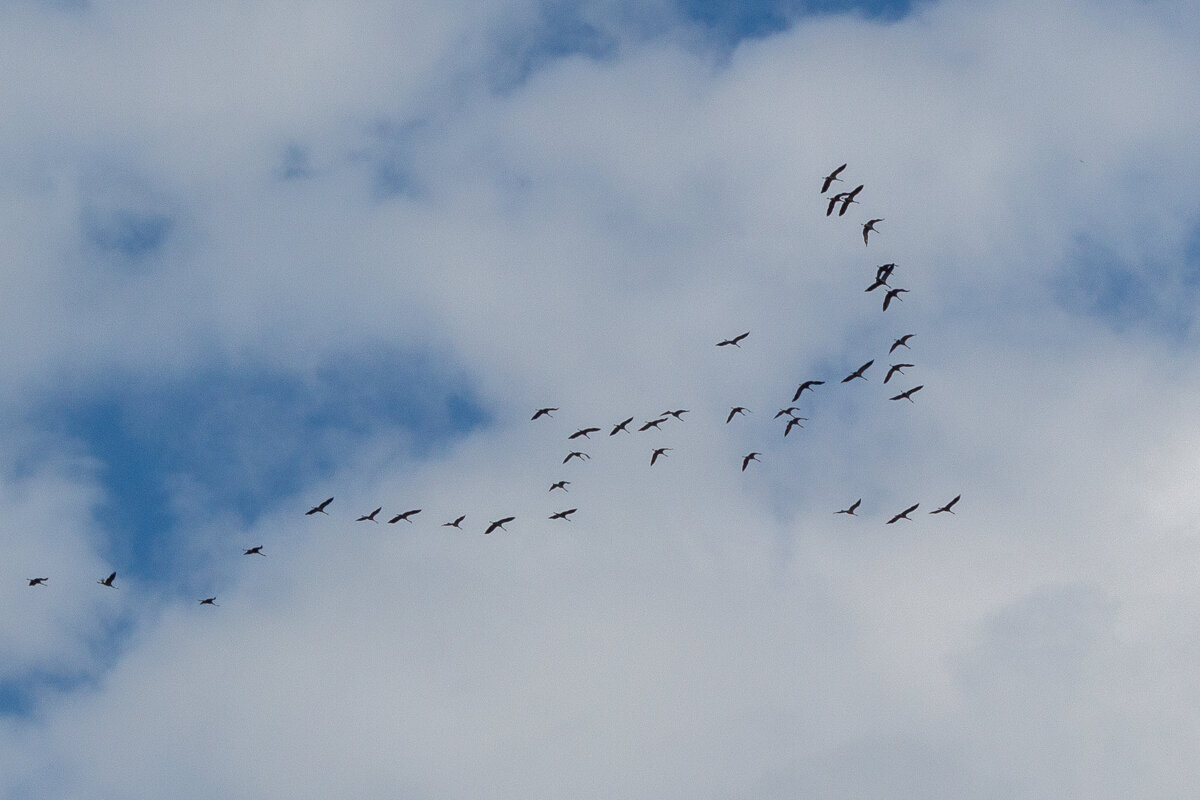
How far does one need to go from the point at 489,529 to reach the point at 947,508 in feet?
156

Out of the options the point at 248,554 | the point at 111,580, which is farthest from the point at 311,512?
the point at 111,580

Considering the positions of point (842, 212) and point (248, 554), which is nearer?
point (842, 212)

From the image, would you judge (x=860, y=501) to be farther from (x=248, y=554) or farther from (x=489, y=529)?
(x=248, y=554)

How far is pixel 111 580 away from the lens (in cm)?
19500

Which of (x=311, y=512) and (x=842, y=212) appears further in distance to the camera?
(x=311, y=512)

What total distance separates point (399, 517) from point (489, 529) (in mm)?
9551

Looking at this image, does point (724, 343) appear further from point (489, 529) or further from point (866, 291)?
point (489, 529)

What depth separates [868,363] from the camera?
195 metres

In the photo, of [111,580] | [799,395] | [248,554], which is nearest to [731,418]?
[799,395]

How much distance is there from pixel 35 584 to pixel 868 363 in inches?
3460

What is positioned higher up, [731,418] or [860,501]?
[731,418]

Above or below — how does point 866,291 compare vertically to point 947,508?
above

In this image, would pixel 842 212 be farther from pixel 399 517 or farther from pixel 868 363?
pixel 399 517

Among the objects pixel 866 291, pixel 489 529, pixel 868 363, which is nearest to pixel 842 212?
pixel 866 291
